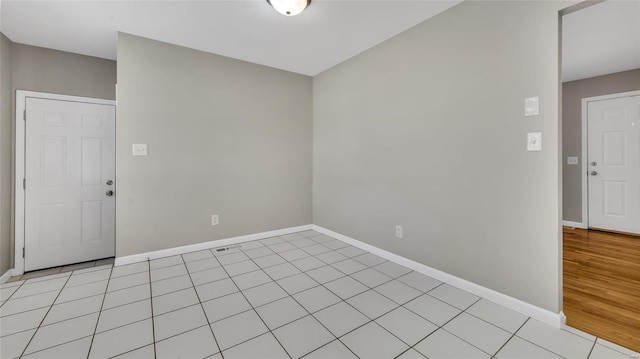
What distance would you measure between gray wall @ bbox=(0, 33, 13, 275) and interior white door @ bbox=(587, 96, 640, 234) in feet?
26.9

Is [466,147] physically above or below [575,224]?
above

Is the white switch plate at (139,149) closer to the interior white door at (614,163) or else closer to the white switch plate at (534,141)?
the white switch plate at (534,141)

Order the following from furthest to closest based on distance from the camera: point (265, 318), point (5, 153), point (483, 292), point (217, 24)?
point (5, 153)
point (217, 24)
point (483, 292)
point (265, 318)

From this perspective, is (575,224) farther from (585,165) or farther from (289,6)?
(289,6)

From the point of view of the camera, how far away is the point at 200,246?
3.37 m

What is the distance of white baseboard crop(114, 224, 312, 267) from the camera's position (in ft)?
9.57

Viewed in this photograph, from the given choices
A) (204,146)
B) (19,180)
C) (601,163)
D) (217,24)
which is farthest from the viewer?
(601,163)

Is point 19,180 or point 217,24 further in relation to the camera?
point 19,180

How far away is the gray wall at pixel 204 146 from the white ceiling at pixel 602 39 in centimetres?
338

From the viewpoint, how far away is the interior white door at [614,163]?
3.96 m

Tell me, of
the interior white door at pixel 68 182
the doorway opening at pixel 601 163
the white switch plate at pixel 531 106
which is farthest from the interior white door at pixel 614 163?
the interior white door at pixel 68 182

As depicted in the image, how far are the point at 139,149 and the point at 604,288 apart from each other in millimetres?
4956

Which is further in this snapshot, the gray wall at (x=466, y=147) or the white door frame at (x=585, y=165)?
the white door frame at (x=585, y=165)

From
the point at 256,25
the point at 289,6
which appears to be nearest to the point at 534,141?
the point at 289,6
